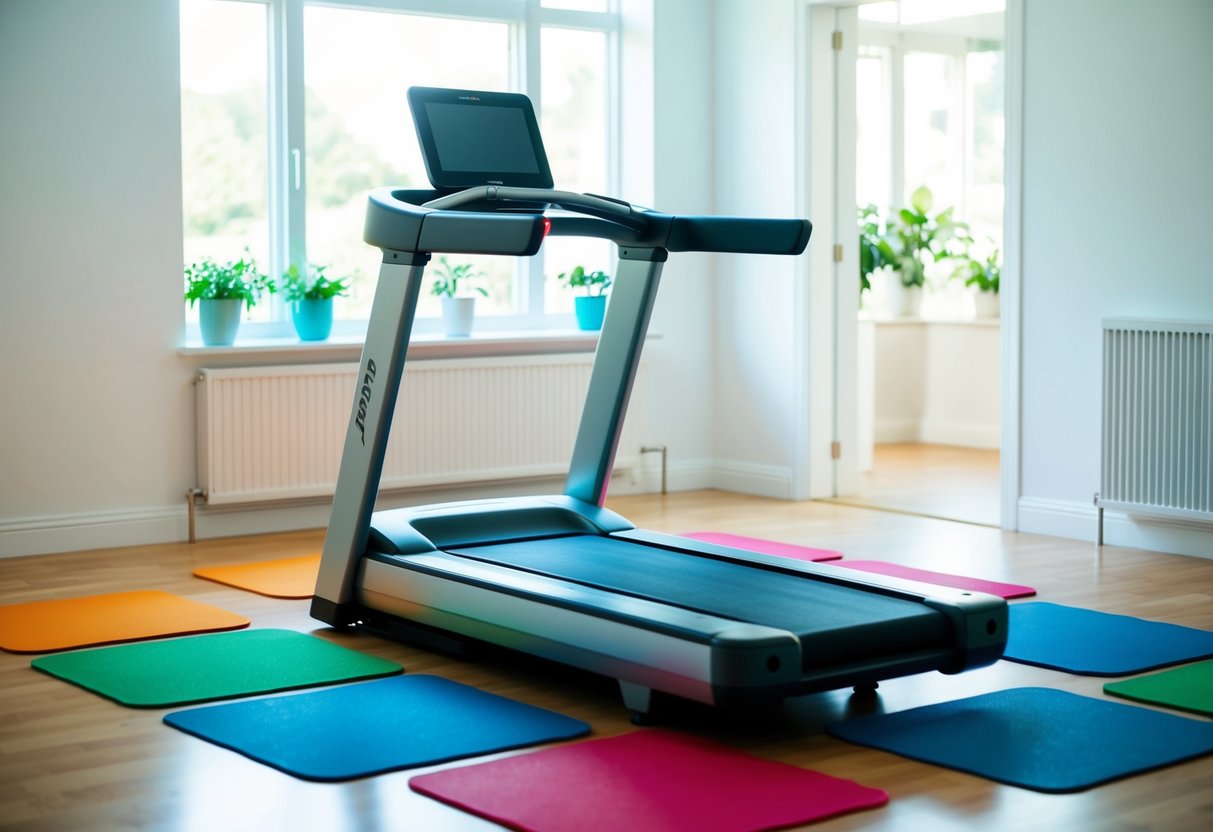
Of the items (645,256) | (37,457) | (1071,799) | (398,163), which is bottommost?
(1071,799)

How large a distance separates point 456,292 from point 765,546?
195 cm

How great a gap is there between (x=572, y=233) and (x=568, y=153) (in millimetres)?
2856

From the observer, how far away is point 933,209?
30.9 feet

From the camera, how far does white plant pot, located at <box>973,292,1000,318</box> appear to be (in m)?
8.95

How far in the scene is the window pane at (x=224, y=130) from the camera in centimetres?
599

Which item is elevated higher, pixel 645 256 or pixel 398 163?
pixel 398 163

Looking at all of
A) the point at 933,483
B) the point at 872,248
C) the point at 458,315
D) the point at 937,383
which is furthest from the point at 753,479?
the point at 937,383

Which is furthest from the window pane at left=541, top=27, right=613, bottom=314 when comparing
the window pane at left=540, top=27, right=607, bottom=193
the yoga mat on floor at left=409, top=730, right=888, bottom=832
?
the yoga mat on floor at left=409, top=730, right=888, bottom=832

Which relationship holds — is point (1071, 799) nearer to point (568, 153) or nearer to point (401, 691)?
point (401, 691)

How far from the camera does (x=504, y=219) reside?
3.56 meters

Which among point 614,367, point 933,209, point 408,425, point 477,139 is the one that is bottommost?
point 408,425

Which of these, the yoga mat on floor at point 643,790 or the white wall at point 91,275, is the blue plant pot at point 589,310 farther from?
the yoga mat on floor at point 643,790

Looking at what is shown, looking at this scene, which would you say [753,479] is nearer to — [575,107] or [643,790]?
[575,107]

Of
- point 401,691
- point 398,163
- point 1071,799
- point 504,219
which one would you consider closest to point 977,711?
point 1071,799
